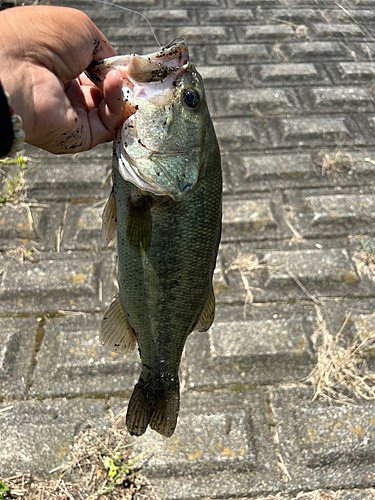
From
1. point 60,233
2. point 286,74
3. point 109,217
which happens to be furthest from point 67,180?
point 286,74

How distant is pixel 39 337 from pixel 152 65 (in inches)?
85.7

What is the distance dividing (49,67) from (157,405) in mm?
1668

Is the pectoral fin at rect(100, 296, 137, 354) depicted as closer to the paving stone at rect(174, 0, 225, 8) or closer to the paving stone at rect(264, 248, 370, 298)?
the paving stone at rect(264, 248, 370, 298)

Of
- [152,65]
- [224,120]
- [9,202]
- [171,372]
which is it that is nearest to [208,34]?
[224,120]

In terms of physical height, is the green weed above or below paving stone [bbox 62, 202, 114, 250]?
below

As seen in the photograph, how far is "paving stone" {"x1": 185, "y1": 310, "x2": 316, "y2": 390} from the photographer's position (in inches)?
108

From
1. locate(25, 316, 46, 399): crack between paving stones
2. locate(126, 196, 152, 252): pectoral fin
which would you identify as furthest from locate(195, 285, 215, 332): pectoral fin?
locate(25, 316, 46, 399): crack between paving stones

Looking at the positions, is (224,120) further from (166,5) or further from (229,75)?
(166,5)

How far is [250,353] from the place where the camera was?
283 centimetres

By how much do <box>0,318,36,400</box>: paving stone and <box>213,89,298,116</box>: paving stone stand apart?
327cm

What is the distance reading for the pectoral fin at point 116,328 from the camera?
1898 mm

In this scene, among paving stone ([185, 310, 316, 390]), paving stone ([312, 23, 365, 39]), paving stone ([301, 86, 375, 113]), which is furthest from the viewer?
paving stone ([312, 23, 365, 39])

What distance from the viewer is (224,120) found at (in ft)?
14.8

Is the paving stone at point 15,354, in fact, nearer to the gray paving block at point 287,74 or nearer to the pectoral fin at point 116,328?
the pectoral fin at point 116,328
